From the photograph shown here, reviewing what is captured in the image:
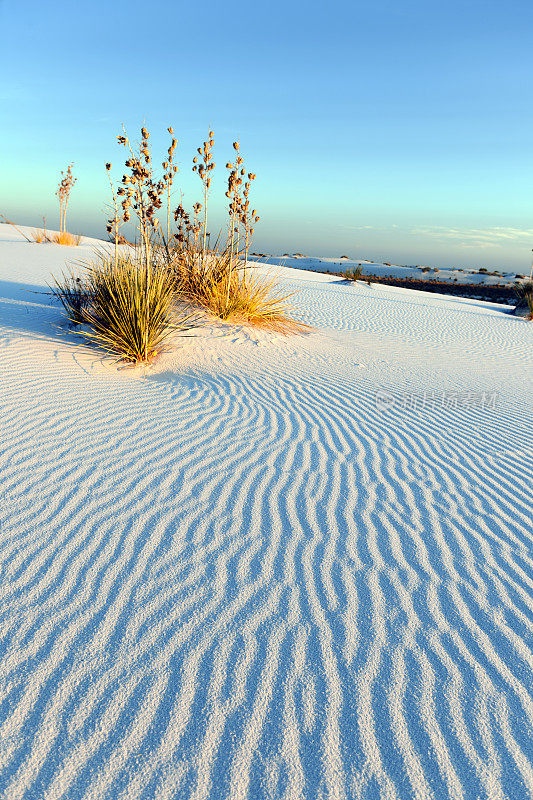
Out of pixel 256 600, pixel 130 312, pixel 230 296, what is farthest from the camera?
pixel 230 296

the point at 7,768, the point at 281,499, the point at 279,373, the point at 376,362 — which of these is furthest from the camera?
the point at 376,362

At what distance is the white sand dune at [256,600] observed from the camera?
1332 mm

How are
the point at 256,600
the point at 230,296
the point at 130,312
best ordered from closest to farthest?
1. the point at 256,600
2. the point at 130,312
3. the point at 230,296

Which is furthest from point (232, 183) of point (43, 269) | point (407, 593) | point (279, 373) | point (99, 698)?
point (43, 269)

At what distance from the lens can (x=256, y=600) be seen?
1886mm

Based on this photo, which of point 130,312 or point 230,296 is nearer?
point 130,312

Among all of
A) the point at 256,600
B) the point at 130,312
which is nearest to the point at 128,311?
the point at 130,312

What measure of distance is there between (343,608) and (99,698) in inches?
36.3

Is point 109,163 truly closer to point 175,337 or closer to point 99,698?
point 175,337

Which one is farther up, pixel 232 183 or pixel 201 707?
pixel 232 183

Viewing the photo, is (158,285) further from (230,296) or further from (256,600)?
(256,600)

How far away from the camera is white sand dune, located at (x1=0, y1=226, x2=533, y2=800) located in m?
1.33

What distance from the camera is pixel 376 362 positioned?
20.4 feet

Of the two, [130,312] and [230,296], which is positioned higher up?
[230,296]
